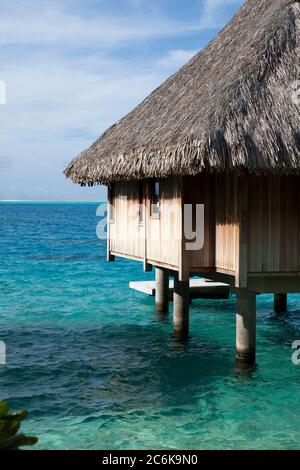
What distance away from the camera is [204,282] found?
2191 cm

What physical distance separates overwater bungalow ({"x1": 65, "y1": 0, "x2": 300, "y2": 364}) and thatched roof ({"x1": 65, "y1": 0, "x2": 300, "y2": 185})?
19 mm

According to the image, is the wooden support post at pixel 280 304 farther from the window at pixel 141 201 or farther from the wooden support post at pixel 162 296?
the window at pixel 141 201

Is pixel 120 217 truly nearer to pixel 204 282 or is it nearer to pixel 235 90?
→ pixel 235 90

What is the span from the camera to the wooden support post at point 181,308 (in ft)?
52.2

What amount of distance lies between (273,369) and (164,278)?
6357 mm

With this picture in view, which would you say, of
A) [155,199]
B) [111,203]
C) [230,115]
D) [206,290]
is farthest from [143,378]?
[206,290]

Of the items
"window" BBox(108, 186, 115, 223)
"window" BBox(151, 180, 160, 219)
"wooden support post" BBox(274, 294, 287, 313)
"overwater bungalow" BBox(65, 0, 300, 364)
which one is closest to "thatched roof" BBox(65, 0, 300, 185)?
"overwater bungalow" BBox(65, 0, 300, 364)

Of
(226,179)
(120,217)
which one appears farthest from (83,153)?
(226,179)

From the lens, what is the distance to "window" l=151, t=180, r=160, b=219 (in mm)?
13094

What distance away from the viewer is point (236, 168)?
33.8 ft

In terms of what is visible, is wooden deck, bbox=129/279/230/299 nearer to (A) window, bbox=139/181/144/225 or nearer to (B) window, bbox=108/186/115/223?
→ (B) window, bbox=108/186/115/223

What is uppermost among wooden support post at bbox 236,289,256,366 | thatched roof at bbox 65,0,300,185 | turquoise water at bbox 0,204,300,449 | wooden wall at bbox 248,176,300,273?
thatched roof at bbox 65,0,300,185

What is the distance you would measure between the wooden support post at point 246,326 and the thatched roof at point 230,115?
270 centimetres

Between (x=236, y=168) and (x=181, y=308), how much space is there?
20.7ft
